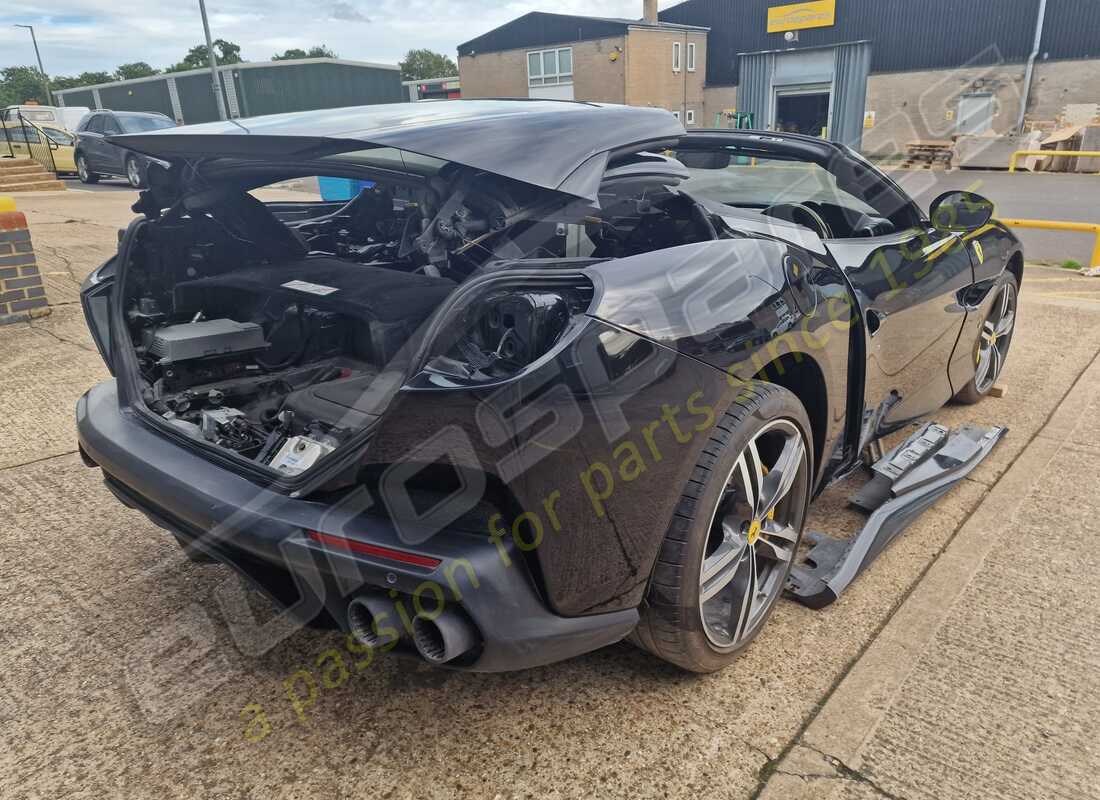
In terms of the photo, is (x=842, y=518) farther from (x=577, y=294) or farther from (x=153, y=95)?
(x=153, y=95)

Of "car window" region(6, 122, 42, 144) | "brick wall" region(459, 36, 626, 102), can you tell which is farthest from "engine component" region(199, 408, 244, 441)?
"brick wall" region(459, 36, 626, 102)

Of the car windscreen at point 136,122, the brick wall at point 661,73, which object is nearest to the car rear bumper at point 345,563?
the car windscreen at point 136,122

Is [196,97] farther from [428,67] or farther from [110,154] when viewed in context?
[428,67]

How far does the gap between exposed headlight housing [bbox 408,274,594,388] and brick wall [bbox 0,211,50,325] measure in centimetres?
550

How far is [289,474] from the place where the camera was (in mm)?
1903

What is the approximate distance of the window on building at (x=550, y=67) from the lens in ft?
125

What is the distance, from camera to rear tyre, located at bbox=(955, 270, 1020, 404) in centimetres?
404

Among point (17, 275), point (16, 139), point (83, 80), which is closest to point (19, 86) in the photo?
point (83, 80)

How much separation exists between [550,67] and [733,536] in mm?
40699

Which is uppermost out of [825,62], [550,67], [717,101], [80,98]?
[550,67]

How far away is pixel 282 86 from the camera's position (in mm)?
39375

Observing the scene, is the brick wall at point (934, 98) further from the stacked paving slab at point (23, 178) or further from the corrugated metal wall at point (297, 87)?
the stacked paving slab at point (23, 178)

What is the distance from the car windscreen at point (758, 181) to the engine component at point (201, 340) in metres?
1.82

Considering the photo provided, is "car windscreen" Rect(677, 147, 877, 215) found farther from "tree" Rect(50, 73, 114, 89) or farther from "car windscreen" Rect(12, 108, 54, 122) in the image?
"tree" Rect(50, 73, 114, 89)
